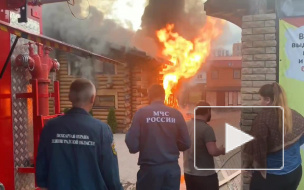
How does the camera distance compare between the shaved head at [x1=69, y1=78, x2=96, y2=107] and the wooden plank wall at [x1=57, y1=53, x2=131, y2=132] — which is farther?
the wooden plank wall at [x1=57, y1=53, x2=131, y2=132]

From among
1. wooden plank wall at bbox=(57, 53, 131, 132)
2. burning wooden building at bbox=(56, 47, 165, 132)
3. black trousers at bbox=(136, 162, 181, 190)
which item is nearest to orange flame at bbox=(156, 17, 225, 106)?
burning wooden building at bbox=(56, 47, 165, 132)

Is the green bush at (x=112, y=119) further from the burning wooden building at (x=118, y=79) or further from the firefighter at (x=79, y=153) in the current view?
the firefighter at (x=79, y=153)

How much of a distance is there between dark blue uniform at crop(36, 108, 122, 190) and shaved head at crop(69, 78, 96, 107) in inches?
3.8

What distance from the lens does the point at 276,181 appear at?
136 inches

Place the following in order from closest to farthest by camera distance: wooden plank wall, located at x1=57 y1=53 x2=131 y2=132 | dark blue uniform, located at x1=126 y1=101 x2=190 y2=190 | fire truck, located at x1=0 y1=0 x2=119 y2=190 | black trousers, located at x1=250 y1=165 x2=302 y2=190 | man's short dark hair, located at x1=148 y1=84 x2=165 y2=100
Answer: black trousers, located at x1=250 y1=165 x2=302 y2=190 → fire truck, located at x1=0 y1=0 x2=119 y2=190 → dark blue uniform, located at x1=126 y1=101 x2=190 y2=190 → man's short dark hair, located at x1=148 y1=84 x2=165 y2=100 → wooden plank wall, located at x1=57 y1=53 x2=131 y2=132

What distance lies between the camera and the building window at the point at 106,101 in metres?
17.6

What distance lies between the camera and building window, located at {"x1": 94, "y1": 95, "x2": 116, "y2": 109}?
1764 centimetres

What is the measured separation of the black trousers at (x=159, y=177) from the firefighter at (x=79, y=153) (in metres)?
1.16

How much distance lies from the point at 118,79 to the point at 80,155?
1490 centimetres

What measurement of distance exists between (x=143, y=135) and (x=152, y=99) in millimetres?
480

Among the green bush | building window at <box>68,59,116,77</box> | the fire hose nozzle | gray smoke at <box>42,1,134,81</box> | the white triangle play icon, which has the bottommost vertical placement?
the green bush

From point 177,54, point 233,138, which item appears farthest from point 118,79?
point 233,138

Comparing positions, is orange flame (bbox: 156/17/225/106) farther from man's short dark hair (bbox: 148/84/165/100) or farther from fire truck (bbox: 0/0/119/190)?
fire truck (bbox: 0/0/119/190)

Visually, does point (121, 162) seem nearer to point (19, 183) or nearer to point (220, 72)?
point (19, 183)
